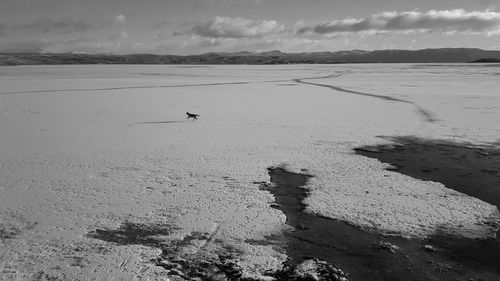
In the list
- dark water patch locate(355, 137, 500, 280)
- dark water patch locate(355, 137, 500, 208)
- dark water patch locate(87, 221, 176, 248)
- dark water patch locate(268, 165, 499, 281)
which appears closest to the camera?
dark water patch locate(268, 165, 499, 281)

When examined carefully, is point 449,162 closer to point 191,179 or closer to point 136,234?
point 191,179

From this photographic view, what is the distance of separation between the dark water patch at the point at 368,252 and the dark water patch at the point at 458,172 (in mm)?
97

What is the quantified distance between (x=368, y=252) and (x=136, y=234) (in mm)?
2394

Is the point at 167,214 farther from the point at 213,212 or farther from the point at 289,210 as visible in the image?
the point at 289,210

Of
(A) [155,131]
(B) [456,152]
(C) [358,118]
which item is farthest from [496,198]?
(A) [155,131]

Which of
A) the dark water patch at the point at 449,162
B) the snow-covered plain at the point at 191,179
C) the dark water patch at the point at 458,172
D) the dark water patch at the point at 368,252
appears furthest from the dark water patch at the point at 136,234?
the dark water patch at the point at 449,162

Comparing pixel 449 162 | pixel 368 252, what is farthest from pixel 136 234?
pixel 449 162

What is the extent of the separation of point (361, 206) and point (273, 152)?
2.94 meters

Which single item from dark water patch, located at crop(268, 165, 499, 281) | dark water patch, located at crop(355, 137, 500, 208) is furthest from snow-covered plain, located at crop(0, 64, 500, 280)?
dark water patch, located at crop(355, 137, 500, 208)

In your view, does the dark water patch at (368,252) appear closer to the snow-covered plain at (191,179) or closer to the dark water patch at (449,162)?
the snow-covered plain at (191,179)

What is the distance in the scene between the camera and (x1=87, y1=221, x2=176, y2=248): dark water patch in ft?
13.8

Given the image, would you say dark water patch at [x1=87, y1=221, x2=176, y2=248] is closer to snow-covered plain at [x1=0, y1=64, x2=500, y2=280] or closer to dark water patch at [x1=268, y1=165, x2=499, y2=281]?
snow-covered plain at [x1=0, y1=64, x2=500, y2=280]

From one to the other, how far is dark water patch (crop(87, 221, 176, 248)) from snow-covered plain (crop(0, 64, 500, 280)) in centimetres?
9

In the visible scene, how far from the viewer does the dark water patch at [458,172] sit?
158 inches
